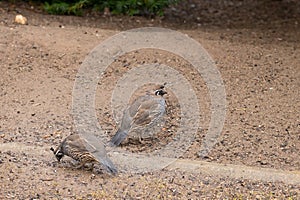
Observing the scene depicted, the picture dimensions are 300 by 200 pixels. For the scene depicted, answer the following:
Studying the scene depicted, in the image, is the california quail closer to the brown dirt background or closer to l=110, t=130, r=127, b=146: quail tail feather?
l=110, t=130, r=127, b=146: quail tail feather

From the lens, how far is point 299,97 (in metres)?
7.42

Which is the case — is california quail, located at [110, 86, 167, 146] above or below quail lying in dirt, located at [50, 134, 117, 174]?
above

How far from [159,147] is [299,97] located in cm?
177

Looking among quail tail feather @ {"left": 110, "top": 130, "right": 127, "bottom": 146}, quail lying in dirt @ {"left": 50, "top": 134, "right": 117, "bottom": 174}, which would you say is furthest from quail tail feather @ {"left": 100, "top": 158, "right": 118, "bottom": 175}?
quail tail feather @ {"left": 110, "top": 130, "right": 127, "bottom": 146}

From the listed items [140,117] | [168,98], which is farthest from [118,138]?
[168,98]

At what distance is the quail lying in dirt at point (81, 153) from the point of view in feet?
19.1

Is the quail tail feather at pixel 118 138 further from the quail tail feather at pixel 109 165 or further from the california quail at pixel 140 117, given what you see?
the quail tail feather at pixel 109 165

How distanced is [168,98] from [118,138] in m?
1.14

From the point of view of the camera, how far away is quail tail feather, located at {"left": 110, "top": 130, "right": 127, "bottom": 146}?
21.0 feet

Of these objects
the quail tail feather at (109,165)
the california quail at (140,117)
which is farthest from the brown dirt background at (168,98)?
the california quail at (140,117)

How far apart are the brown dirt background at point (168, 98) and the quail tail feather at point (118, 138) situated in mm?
309

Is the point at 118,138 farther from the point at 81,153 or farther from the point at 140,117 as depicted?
the point at 81,153

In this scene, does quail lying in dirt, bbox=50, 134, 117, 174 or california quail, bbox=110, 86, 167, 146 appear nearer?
quail lying in dirt, bbox=50, 134, 117, 174

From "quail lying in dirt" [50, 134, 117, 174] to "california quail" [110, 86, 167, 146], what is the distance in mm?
548
